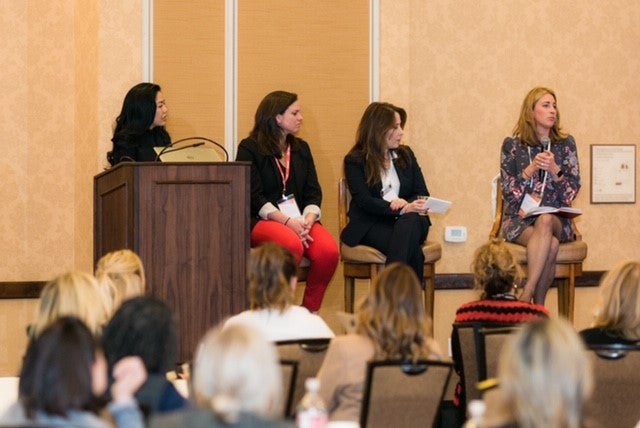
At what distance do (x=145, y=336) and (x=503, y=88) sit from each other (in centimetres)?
596

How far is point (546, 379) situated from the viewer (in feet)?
9.53

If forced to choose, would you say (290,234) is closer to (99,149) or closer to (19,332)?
(99,149)

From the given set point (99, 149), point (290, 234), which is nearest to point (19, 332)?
point (99, 149)

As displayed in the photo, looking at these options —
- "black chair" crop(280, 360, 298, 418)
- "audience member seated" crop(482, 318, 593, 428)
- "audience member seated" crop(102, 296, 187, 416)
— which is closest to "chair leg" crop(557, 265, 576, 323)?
"black chair" crop(280, 360, 298, 418)

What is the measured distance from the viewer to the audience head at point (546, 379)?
2.91 m

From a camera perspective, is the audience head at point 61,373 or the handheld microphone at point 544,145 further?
the handheld microphone at point 544,145

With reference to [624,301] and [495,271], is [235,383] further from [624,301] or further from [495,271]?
[495,271]

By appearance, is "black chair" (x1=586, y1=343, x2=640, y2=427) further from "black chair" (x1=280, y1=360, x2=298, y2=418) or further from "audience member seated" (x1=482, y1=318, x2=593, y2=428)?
"audience member seated" (x1=482, y1=318, x2=593, y2=428)

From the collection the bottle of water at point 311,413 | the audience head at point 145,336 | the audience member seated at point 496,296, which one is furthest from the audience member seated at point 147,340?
the audience member seated at point 496,296

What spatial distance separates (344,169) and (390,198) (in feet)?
1.20

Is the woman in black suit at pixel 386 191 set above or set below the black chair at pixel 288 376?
above

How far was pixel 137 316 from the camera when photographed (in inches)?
145

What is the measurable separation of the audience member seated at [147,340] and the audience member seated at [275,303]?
1264 millimetres

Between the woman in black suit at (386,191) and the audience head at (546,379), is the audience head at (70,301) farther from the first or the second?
the woman in black suit at (386,191)
